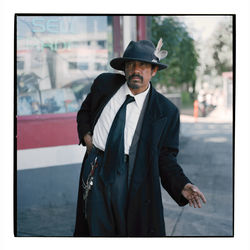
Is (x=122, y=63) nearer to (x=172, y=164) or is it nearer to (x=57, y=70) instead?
(x=172, y=164)

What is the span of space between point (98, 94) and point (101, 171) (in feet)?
1.98

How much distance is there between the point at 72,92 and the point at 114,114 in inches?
78.2

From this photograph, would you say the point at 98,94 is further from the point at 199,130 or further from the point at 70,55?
the point at 199,130

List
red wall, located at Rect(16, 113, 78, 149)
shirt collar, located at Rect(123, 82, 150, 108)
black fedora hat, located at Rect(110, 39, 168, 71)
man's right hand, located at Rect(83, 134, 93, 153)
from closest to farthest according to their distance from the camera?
black fedora hat, located at Rect(110, 39, 168, 71) → shirt collar, located at Rect(123, 82, 150, 108) → man's right hand, located at Rect(83, 134, 93, 153) → red wall, located at Rect(16, 113, 78, 149)

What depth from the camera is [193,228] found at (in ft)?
13.1

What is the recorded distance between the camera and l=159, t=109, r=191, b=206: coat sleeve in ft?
8.93

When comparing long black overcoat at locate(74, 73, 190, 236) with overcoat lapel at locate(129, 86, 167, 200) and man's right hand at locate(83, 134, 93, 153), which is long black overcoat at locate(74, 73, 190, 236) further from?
man's right hand at locate(83, 134, 93, 153)

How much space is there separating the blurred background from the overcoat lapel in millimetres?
1365

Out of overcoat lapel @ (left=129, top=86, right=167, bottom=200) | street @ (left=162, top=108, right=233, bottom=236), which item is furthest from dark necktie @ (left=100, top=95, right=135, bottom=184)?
street @ (left=162, top=108, right=233, bottom=236)

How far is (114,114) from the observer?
9.34 feet

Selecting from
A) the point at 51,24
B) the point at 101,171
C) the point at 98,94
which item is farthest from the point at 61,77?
the point at 101,171

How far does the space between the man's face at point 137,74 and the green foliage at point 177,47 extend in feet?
5.80

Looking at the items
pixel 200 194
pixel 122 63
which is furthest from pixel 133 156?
pixel 122 63

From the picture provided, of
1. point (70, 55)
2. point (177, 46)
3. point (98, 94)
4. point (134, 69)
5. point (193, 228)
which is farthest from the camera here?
point (177, 46)
